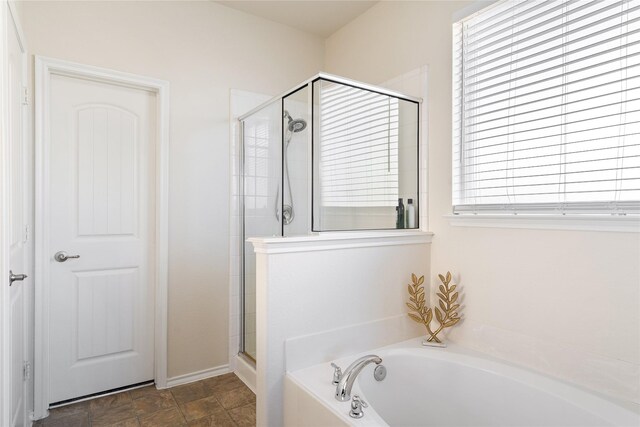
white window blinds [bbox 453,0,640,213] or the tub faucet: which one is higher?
white window blinds [bbox 453,0,640,213]

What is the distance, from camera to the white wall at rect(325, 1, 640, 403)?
1.53 metres

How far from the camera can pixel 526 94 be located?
1.83 m

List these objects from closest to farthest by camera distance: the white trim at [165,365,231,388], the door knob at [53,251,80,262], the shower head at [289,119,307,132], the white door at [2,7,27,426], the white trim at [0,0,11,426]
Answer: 1. the white trim at [0,0,11,426]
2. the white door at [2,7,27,426]
3. the shower head at [289,119,307,132]
4. the door knob at [53,251,80,262]
5. the white trim at [165,365,231,388]

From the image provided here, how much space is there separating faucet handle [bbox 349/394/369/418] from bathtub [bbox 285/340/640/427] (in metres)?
0.02

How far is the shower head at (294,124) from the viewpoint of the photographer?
2.07 meters

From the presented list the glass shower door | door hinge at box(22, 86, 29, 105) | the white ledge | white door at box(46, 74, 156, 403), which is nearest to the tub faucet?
the white ledge

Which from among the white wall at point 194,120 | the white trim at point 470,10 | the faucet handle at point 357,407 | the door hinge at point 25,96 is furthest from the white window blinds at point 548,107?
the door hinge at point 25,96

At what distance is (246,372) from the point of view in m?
2.57

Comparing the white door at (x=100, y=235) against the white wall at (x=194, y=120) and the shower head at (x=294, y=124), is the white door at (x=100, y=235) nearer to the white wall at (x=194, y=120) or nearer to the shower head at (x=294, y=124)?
the white wall at (x=194, y=120)

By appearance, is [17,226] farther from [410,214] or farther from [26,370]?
[410,214]

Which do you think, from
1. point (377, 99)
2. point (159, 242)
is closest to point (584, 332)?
point (377, 99)

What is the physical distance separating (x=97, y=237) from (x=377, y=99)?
1.92 meters

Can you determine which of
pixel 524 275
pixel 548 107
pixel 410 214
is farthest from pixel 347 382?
pixel 548 107

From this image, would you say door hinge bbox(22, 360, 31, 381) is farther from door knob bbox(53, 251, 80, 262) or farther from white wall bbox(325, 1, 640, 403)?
white wall bbox(325, 1, 640, 403)
